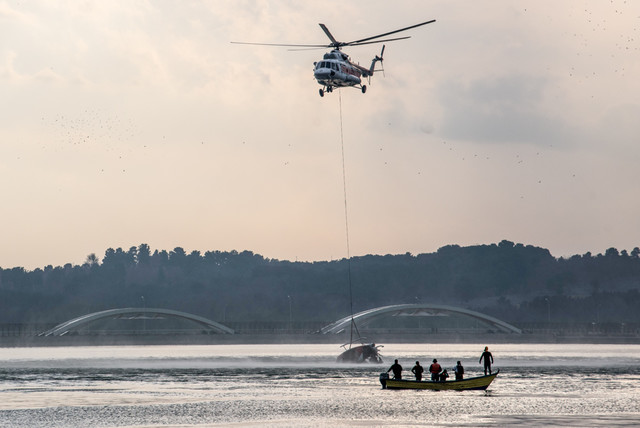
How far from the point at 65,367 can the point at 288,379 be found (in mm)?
37448

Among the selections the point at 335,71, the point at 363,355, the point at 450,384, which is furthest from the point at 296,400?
the point at 363,355

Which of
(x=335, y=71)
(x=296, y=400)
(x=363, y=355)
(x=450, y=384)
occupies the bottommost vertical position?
(x=296, y=400)

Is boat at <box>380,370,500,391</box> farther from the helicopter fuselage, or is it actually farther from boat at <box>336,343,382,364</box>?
boat at <box>336,343,382,364</box>

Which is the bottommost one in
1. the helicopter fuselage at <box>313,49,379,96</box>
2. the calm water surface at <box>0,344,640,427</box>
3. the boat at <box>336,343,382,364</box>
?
the calm water surface at <box>0,344,640,427</box>

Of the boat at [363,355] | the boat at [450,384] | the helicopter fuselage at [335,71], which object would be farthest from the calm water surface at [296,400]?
the helicopter fuselage at [335,71]

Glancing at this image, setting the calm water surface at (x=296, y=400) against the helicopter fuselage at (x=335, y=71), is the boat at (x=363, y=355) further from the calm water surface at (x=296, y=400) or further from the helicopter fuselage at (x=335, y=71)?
the helicopter fuselage at (x=335, y=71)

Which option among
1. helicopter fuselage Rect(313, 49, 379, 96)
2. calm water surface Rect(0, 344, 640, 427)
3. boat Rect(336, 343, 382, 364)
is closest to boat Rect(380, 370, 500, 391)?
calm water surface Rect(0, 344, 640, 427)

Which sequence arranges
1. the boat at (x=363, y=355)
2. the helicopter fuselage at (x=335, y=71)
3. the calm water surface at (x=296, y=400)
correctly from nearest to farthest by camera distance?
the calm water surface at (x=296, y=400)
the helicopter fuselage at (x=335, y=71)
the boat at (x=363, y=355)

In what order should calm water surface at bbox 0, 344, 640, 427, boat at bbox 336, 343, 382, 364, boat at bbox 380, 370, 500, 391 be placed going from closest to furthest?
calm water surface at bbox 0, 344, 640, 427 < boat at bbox 380, 370, 500, 391 < boat at bbox 336, 343, 382, 364

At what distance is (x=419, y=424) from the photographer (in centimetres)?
5572

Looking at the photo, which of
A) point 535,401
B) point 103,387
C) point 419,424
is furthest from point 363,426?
point 103,387

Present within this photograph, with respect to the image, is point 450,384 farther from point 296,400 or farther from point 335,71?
point 335,71

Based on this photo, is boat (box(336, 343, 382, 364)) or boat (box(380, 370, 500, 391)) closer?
boat (box(380, 370, 500, 391))

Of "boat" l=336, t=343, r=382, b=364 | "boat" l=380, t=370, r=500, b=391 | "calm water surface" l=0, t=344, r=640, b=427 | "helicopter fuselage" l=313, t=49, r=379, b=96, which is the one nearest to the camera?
"calm water surface" l=0, t=344, r=640, b=427
